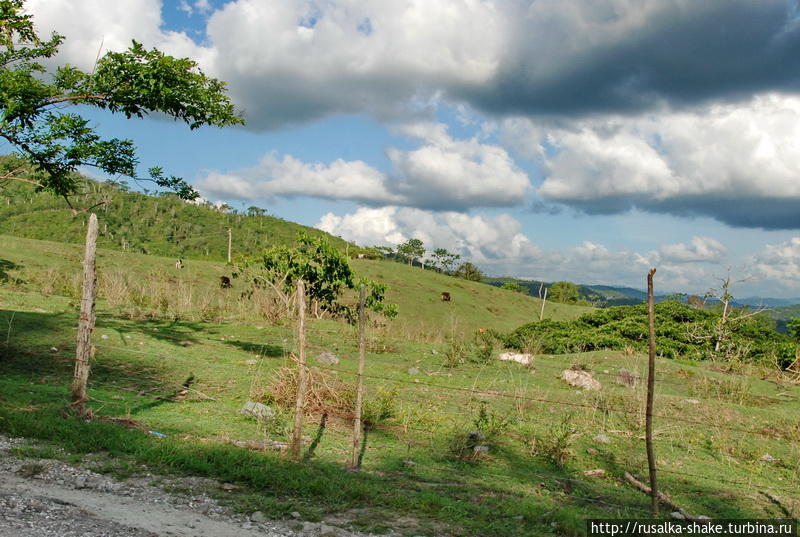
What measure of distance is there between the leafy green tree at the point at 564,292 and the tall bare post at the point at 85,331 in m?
68.6

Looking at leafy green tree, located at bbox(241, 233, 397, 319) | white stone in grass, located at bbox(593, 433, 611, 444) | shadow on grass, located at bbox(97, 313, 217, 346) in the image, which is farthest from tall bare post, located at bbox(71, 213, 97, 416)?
leafy green tree, located at bbox(241, 233, 397, 319)

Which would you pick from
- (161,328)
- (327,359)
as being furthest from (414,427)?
(161,328)

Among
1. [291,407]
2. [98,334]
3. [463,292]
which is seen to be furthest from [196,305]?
[463,292]

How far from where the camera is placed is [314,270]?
17125 millimetres

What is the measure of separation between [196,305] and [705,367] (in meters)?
16.3

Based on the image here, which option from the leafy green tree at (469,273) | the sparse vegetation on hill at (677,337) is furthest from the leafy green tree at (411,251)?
the sparse vegetation on hill at (677,337)

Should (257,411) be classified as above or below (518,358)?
below

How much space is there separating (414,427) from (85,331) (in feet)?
15.7

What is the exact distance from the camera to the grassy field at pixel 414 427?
585 cm

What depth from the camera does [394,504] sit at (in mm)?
5641

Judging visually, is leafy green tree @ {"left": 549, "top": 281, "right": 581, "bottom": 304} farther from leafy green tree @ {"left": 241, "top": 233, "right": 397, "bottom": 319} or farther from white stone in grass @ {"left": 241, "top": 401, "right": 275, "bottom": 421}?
white stone in grass @ {"left": 241, "top": 401, "right": 275, "bottom": 421}

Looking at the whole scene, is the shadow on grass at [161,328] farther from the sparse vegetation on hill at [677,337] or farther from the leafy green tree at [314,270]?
the sparse vegetation on hill at [677,337]

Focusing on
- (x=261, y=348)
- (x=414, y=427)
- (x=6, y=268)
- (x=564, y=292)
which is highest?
(x=564, y=292)

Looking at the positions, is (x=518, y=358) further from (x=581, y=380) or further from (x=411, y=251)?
(x=411, y=251)
